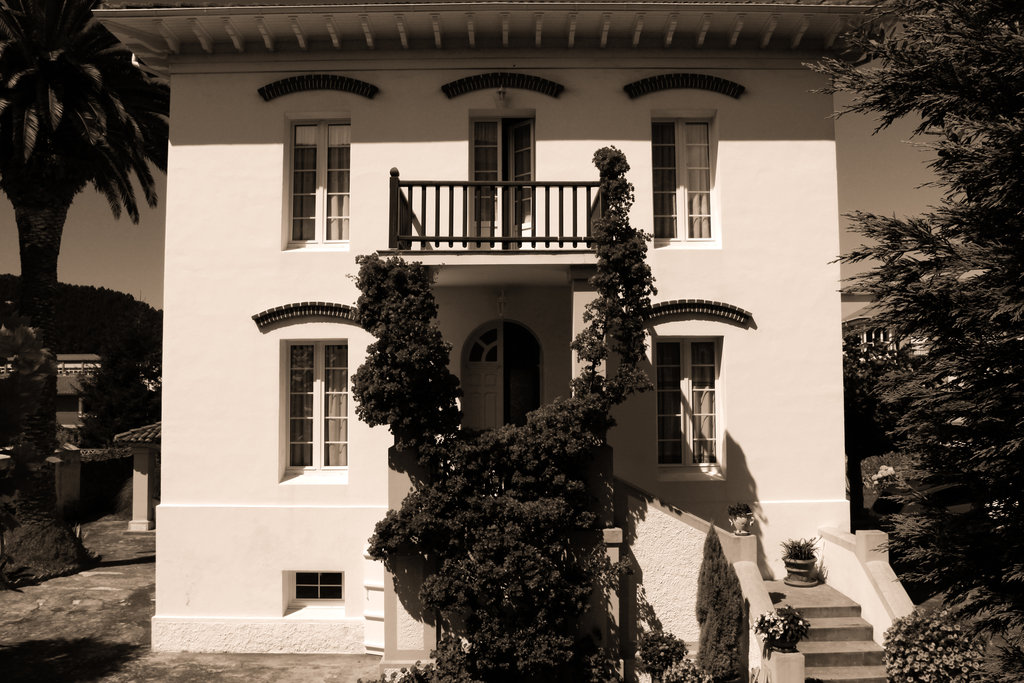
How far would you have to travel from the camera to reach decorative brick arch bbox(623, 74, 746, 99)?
13570 millimetres

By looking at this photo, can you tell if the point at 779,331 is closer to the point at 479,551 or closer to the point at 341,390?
the point at 479,551

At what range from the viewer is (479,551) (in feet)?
35.8

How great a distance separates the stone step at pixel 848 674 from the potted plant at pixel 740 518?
7.15 ft

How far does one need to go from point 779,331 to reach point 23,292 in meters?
16.8

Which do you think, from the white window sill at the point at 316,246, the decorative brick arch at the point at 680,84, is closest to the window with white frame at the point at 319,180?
the white window sill at the point at 316,246

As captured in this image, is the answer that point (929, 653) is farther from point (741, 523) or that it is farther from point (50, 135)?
point (50, 135)

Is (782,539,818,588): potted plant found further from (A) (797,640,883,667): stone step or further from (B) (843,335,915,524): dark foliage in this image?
(B) (843,335,915,524): dark foliage

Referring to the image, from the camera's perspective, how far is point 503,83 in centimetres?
1355

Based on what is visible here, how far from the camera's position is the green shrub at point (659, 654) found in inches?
434

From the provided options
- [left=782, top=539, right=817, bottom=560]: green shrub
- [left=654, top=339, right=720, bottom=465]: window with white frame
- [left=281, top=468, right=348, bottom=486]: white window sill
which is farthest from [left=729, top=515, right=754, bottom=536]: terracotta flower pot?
[left=281, top=468, right=348, bottom=486]: white window sill

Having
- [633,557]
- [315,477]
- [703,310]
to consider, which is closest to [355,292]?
[315,477]

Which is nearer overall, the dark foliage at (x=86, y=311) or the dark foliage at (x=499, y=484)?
the dark foliage at (x=499, y=484)

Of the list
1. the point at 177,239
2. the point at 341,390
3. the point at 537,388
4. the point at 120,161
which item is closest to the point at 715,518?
the point at 537,388

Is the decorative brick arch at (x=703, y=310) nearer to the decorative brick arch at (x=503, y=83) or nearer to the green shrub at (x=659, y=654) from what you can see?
the decorative brick arch at (x=503, y=83)
